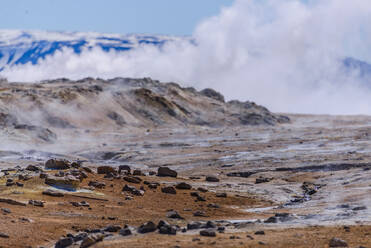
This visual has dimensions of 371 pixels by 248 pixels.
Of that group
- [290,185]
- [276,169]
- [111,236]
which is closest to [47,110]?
[276,169]

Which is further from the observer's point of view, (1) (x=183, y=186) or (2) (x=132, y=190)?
(1) (x=183, y=186)

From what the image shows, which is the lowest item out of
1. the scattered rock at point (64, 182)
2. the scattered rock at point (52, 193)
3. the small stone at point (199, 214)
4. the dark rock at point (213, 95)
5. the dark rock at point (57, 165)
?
the small stone at point (199, 214)

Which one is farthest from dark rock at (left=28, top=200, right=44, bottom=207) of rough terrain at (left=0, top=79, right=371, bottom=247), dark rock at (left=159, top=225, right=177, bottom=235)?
dark rock at (left=159, top=225, right=177, bottom=235)

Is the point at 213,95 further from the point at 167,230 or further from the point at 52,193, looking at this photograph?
the point at 167,230

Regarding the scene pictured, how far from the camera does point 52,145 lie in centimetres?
6000

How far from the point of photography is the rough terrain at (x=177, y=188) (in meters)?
15.0

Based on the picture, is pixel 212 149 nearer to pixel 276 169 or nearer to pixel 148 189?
pixel 276 169

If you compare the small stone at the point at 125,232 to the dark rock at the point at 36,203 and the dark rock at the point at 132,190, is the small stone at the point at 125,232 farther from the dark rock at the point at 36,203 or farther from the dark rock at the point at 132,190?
the dark rock at the point at 132,190

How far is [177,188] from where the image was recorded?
89.2 ft

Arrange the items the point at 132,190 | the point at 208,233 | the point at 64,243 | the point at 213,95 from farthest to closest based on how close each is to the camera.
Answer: the point at 213,95 < the point at 132,190 < the point at 208,233 < the point at 64,243

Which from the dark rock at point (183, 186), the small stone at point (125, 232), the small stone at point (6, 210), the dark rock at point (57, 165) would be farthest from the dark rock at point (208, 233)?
the dark rock at point (57, 165)

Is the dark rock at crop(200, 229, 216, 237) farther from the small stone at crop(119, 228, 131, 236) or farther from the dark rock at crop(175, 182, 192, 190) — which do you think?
the dark rock at crop(175, 182, 192, 190)

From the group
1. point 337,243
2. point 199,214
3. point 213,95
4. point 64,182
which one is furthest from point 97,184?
point 213,95

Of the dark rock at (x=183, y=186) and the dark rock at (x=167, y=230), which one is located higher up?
the dark rock at (x=167, y=230)
